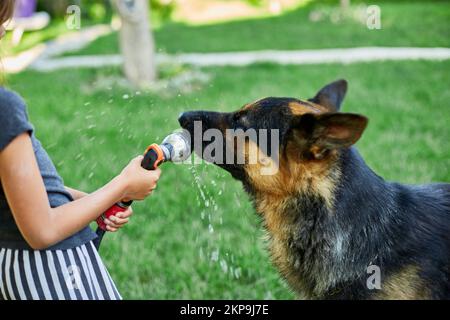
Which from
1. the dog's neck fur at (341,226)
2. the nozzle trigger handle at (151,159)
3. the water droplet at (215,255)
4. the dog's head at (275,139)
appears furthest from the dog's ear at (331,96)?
the water droplet at (215,255)

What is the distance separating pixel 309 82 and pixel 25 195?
7987mm

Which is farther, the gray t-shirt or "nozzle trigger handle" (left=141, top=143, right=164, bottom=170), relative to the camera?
"nozzle trigger handle" (left=141, top=143, right=164, bottom=170)

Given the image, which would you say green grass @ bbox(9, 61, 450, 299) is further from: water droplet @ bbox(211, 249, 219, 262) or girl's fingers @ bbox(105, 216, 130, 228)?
girl's fingers @ bbox(105, 216, 130, 228)

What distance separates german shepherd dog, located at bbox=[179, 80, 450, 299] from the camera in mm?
2895

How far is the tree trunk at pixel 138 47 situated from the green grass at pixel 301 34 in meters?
2.60

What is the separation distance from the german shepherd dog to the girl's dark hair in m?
1.40

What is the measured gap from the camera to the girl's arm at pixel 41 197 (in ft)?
7.68

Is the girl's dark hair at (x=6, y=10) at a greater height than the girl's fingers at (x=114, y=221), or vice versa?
the girl's dark hair at (x=6, y=10)

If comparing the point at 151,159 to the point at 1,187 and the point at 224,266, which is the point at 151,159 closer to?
the point at 1,187

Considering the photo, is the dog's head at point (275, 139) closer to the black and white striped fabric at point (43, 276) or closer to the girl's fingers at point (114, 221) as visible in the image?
the girl's fingers at point (114, 221)

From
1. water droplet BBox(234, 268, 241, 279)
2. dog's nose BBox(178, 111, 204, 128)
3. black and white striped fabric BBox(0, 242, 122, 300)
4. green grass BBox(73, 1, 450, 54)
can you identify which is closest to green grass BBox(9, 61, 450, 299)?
water droplet BBox(234, 268, 241, 279)
